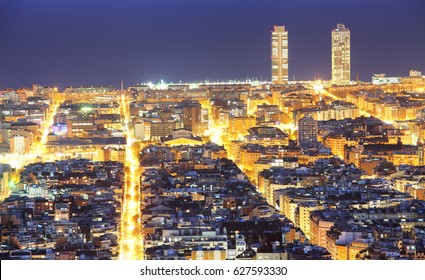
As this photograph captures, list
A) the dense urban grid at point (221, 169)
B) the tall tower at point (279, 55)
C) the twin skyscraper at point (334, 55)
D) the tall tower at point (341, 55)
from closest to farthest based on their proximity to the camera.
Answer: the dense urban grid at point (221, 169) → the tall tower at point (279, 55) → the twin skyscraper at point (334, 55) → the tall tower at point (341, 55)

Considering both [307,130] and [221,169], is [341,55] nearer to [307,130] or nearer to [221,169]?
[307,130]

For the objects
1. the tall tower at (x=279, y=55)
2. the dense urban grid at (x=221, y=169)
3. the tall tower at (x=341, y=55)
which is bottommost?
the dense urban grid at (x=221, y=169)

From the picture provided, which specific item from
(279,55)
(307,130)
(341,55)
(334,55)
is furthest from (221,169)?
(334,55)

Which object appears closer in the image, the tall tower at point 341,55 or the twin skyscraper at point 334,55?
the twin skyscraper at point 334,55

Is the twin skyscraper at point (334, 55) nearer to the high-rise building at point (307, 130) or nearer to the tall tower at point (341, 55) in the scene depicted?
the tall tower at point (341, 55)

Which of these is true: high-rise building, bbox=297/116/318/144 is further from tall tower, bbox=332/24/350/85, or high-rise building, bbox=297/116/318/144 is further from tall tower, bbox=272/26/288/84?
tall tower, bbox=332/24/350/85

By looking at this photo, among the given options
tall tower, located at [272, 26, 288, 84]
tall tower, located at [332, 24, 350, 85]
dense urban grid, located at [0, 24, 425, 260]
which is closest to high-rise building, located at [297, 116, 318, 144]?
dense urban grid, located at [0, 24, 425, 260]

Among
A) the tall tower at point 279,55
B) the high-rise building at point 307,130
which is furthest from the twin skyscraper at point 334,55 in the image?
the high-rise building at point 307,130

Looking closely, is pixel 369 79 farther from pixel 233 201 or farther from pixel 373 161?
pixel 233 201
